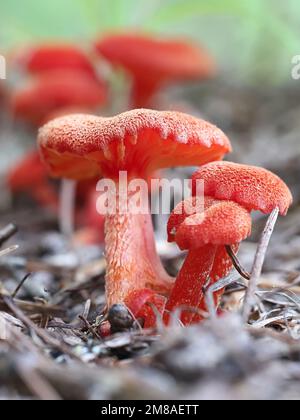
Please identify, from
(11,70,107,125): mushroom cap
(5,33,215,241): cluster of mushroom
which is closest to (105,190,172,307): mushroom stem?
(5,33,215,241): cluster of mushroom

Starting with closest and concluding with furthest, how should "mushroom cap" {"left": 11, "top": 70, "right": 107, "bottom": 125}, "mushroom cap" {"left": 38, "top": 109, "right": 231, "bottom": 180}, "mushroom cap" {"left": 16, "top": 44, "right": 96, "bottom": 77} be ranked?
"mushroom cap" {"left": 38, "top": 109, "right": 231, "bottom": 180} → "mushroom cap" {"left": 11, "top": 70, "right": 107, "bottom": 125} → "mushroom cap" {"left": 16, "top": 44, "right": 96, "bottom": 77}

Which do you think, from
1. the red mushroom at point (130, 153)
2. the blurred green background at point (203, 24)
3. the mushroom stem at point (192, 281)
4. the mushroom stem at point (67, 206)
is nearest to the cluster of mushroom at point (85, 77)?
the mushroom stem at point (67, 206)

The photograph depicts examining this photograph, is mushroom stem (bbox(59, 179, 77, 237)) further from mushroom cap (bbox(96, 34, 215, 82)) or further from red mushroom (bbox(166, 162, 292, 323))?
red mushroom (bbox(166, 162, 292, 323))

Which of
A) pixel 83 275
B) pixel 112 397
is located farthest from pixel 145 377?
pixel 83 275

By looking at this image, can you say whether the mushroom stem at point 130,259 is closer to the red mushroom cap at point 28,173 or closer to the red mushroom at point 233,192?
the red mushroom at point 233,192

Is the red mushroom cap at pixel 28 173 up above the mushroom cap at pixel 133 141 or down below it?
above

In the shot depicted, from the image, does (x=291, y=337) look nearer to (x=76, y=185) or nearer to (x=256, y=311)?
(x=256, y=311)

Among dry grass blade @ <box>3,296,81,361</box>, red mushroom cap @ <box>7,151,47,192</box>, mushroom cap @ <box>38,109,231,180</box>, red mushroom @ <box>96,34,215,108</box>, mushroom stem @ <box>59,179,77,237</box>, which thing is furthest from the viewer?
red mushroom cap @ <box>7,151,47,192</box>
